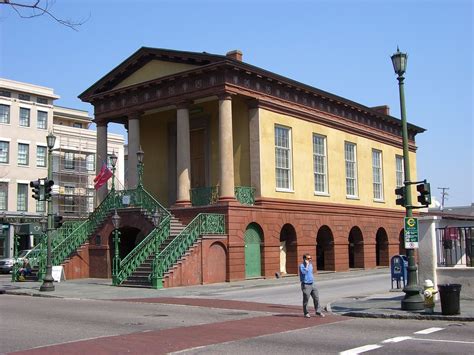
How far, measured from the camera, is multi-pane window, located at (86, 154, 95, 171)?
62312 mm

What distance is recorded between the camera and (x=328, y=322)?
1467 centimetres

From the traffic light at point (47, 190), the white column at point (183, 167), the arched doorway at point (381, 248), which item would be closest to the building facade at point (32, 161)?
the white column at point (183, 167)

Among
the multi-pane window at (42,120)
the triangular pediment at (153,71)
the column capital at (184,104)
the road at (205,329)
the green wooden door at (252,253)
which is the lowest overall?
the road at (205,329)

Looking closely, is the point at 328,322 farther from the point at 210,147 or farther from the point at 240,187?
the point at 210,147

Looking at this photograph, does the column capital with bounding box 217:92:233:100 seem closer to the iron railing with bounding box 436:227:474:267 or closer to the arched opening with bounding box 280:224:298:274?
the arched opening with bounding box 280:224:298:274

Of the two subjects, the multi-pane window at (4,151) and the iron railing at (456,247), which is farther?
the multi-pane window at (4,151)

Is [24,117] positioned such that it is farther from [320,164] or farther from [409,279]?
[409,279]

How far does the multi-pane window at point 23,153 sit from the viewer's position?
54406 millimetres

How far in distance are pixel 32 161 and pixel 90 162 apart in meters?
8.26

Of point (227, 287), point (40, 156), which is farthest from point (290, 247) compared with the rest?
point (40, 156)

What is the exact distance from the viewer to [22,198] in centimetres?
5409

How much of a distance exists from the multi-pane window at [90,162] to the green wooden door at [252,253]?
118ft

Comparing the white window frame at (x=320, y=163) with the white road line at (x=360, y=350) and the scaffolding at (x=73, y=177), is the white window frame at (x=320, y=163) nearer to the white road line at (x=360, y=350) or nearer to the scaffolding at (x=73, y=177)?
the white road line at (x=360, y=350)

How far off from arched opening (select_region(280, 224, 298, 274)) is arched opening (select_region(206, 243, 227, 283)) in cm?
548
